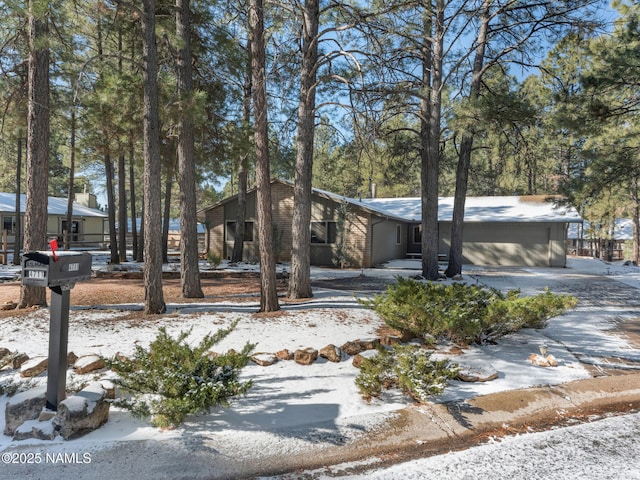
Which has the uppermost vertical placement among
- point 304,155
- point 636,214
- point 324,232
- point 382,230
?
point 304,155

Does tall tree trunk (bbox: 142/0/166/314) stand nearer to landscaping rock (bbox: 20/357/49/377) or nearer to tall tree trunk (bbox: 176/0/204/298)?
tall tree trunk (bbox: 176/0/204/298)

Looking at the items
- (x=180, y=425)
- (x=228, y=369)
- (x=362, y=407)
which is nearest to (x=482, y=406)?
(x=362, y=407)

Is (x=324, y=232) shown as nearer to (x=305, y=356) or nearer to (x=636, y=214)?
(x=305, y=356)

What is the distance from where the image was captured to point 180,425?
2938 millimetres

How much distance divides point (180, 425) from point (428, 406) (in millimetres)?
2070

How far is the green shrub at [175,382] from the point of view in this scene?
2805 mm

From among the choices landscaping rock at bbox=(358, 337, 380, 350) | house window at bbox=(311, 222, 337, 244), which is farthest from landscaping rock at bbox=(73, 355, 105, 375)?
house window at bbox=(311, 222, 337, 244)

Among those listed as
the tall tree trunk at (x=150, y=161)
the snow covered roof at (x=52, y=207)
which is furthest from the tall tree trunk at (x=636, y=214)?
the snow covered roof at (x=52, y=207)

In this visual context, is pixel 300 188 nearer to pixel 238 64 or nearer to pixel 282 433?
pixel 238 64

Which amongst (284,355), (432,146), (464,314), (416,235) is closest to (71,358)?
(284,355)

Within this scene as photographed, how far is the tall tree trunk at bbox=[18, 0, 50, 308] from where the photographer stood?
20.8 ft

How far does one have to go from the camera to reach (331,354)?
4.29 meters

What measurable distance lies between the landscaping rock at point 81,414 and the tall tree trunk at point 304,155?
5.09m

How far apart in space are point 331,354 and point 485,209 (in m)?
17.4
